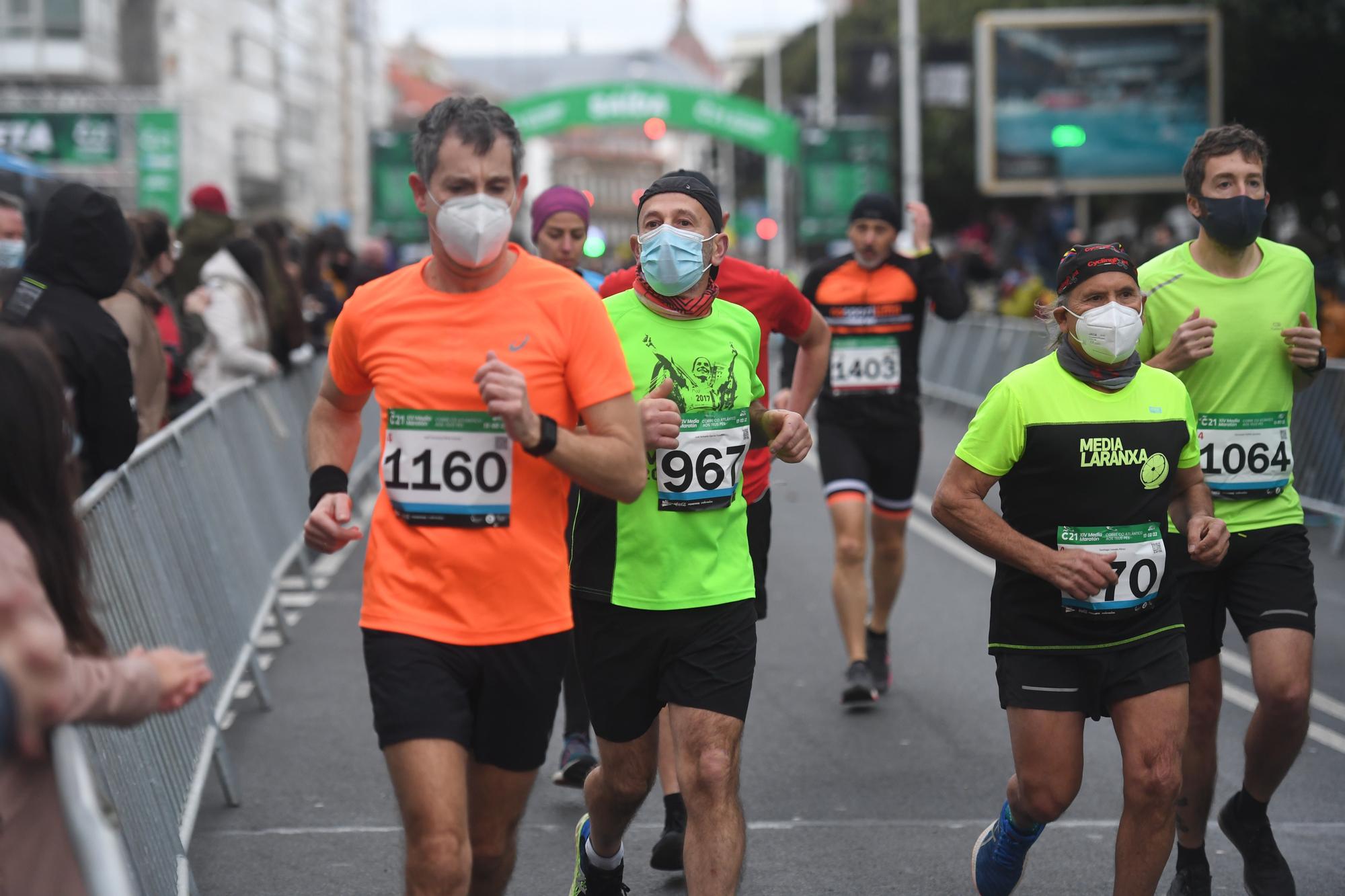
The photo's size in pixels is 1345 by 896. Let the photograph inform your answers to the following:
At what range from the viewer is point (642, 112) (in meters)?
35.6

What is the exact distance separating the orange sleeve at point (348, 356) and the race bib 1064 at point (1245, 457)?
97.4 inches

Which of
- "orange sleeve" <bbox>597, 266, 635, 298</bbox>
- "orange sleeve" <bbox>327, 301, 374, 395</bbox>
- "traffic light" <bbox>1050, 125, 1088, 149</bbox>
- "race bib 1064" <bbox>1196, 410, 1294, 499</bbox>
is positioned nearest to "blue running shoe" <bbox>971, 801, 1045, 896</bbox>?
"race bib 1064" <bbox>1196, 410, 1294, 499</bbox>

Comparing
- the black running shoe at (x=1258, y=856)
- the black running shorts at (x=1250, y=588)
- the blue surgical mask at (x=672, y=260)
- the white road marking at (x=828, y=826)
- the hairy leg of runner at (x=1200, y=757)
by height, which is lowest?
the white road marking at (x=828, y=826)

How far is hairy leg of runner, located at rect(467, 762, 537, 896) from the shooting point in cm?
410

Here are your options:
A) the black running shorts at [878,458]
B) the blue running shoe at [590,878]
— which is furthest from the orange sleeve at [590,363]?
the black running shorts at [878,458]

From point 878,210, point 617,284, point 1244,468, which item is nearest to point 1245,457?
point 1244,468

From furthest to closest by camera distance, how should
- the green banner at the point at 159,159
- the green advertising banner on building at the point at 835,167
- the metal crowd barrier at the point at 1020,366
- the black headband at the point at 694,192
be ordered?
the green advertising banner on building at the point at 835,167
the green banner at the point at 159,159
the metal crowd barrier at the point at 1020,366
the black headband at the point at 694,192

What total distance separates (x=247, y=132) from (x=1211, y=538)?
2338 inches

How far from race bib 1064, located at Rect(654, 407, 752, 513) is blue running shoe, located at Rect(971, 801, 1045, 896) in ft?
3.65

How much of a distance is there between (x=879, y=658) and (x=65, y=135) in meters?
25.5

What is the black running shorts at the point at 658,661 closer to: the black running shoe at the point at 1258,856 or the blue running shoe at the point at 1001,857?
the blue running shoe at the point at 1001,857

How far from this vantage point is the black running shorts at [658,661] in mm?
4754

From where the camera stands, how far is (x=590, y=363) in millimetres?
4094

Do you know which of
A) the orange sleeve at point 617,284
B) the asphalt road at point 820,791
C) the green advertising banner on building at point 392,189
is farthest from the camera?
the green advertising banner on building at point 392,189
